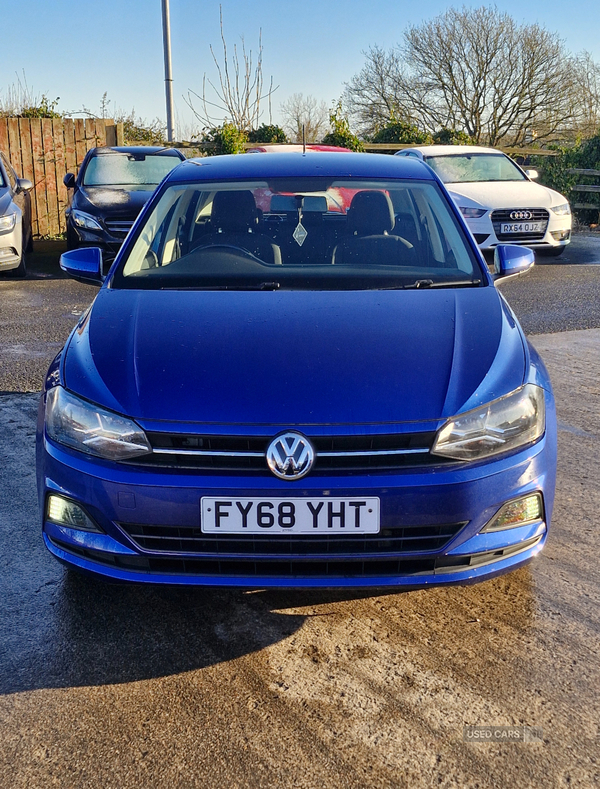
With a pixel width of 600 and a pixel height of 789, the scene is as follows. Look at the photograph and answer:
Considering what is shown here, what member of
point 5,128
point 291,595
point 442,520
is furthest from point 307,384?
point 5,128

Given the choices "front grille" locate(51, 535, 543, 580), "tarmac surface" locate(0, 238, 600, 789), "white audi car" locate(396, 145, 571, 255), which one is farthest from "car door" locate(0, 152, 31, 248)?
"front grille" locate(51, 535, 543, 580)

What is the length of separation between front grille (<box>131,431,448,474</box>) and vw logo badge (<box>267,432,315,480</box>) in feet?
0.08

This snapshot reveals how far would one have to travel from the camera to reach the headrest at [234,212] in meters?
3.85

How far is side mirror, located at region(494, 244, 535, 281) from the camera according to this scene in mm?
3980

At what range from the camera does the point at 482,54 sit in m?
35.2

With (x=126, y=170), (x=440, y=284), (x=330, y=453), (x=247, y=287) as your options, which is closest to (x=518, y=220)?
(x=126, y=170)

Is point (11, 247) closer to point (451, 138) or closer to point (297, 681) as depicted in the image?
point (297, 681)

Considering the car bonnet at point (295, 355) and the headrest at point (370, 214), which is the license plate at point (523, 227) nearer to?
the headrest at point (370, 214)

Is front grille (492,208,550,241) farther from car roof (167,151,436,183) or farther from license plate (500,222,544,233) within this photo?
car roof (167,151,436,183)

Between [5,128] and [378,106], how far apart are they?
25690mm

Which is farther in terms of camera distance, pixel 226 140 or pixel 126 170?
pixel 226 140

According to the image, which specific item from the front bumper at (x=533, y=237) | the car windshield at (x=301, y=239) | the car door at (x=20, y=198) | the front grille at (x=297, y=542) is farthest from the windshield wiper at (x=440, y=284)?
the car door at (x=20, y=198)

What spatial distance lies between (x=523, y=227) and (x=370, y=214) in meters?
7.92

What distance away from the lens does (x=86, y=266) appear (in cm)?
394
